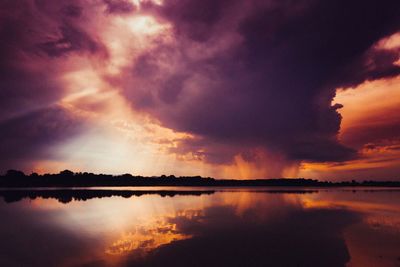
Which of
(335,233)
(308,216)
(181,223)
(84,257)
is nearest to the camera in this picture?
(84,257)

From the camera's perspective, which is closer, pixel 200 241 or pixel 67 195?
pixel 200 241

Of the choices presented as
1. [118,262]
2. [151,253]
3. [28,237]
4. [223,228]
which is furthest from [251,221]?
[28,237]

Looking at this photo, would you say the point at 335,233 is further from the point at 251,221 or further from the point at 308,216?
the point at 308,216

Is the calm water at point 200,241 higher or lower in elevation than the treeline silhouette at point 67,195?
lower

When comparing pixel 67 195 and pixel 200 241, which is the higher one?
pixel 67 195

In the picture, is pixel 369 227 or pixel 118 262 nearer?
pixel 118 262

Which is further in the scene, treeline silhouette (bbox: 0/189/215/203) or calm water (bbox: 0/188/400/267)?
treeline silhouette (bbox: 0/189/215/203)

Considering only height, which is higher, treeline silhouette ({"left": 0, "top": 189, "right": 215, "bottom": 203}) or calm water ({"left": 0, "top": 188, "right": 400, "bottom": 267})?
treeline silhouette ({"left": 0, "top": 189, "right": 215, "bottom": 203})

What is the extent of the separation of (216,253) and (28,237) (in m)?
15.9

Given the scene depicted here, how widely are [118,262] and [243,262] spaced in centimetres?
703

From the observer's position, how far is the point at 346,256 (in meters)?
19.3

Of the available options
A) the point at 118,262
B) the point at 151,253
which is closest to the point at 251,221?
the point at 151,253

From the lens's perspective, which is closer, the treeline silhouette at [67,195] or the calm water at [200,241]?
the calm water at [200,241]

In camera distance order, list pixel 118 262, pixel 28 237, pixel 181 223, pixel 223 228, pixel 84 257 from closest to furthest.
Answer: pixel 118 262
pixel 84 257
pixel 28 237
pixel 223 228
pixel 181 223
